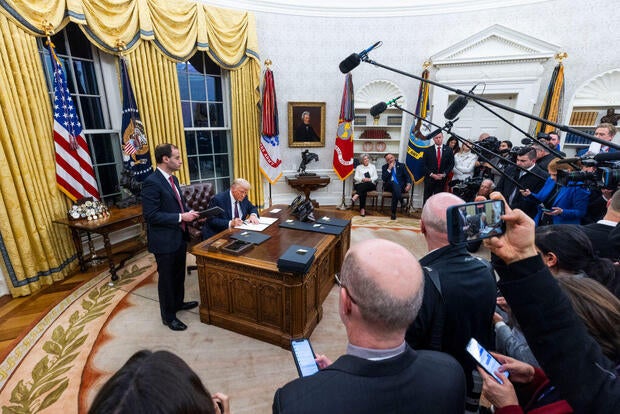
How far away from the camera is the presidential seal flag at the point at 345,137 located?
20.2ft

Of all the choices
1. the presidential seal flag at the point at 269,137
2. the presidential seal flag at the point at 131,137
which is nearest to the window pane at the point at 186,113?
the presidential seal flag at the point at 131,137

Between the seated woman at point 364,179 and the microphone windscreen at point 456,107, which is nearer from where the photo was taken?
the microphone windscreen at point 456,107

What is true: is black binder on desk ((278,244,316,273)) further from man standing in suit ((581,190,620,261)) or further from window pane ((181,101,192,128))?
window pane ((181,101,192,128))

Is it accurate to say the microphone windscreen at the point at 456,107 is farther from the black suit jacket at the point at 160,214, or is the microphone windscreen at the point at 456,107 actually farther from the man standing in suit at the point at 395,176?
the man standing in suit at the point at 395,176

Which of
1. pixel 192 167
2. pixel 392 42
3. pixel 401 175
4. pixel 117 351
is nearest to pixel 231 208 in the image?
pixel 117 351

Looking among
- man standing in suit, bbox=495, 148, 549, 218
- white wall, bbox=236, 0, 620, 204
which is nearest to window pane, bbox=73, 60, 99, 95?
white wall, bbox=236, 0, 620, 204

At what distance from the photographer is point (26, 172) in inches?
130

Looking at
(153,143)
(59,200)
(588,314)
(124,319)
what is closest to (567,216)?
(588,314)

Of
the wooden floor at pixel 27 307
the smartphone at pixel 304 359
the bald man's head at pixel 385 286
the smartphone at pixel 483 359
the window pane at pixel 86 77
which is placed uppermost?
the window pane at pixel 86 77

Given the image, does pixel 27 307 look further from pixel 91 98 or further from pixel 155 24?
pixel 155 24

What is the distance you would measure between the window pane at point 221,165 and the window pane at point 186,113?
82cm

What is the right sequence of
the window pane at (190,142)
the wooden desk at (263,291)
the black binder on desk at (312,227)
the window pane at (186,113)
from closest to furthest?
the wooden desk at (263,291) < the black binder on desk at (312,227) < the window pane at (186,113) < the window pane at (190,142)

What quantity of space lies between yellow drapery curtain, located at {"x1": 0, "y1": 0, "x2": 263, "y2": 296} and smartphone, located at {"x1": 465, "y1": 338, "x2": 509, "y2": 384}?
4.45 meters

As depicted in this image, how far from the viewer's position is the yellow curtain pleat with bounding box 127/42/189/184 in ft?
14.4
